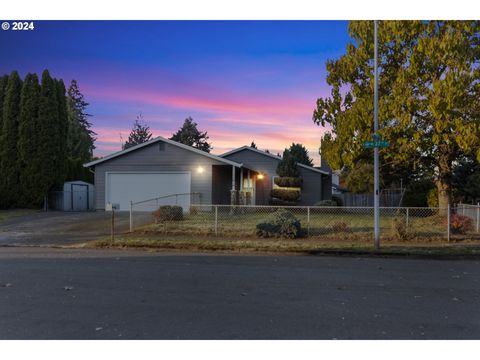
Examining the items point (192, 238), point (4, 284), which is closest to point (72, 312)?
point (4, 284)

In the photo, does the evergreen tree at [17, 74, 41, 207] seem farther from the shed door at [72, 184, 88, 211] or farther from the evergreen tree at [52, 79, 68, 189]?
the shed door at [72, 184, 88, 211]

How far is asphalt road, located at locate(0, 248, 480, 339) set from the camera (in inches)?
177

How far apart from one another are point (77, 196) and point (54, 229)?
448 inches

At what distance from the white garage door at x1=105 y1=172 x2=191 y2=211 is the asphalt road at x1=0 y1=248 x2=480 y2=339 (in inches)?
485

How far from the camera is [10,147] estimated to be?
80.6 feet

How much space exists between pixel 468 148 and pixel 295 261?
27.8 feet

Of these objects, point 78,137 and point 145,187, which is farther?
point 78,137

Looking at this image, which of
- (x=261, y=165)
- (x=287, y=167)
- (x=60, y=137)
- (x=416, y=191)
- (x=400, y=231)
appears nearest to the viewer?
(x=400, y=231)

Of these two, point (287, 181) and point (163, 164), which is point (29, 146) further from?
point (287, 181)

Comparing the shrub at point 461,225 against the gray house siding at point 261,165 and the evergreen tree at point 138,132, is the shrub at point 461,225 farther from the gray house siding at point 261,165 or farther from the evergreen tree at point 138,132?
the evergreen tree at point 138,132

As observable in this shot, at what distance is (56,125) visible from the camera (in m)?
25.8

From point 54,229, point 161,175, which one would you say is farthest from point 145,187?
point 54,229

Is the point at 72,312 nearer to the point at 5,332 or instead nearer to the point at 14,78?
the point at 5,332

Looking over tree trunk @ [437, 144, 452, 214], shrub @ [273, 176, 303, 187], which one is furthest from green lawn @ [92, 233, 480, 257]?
shrub @ [273, 176, 303, 187]
